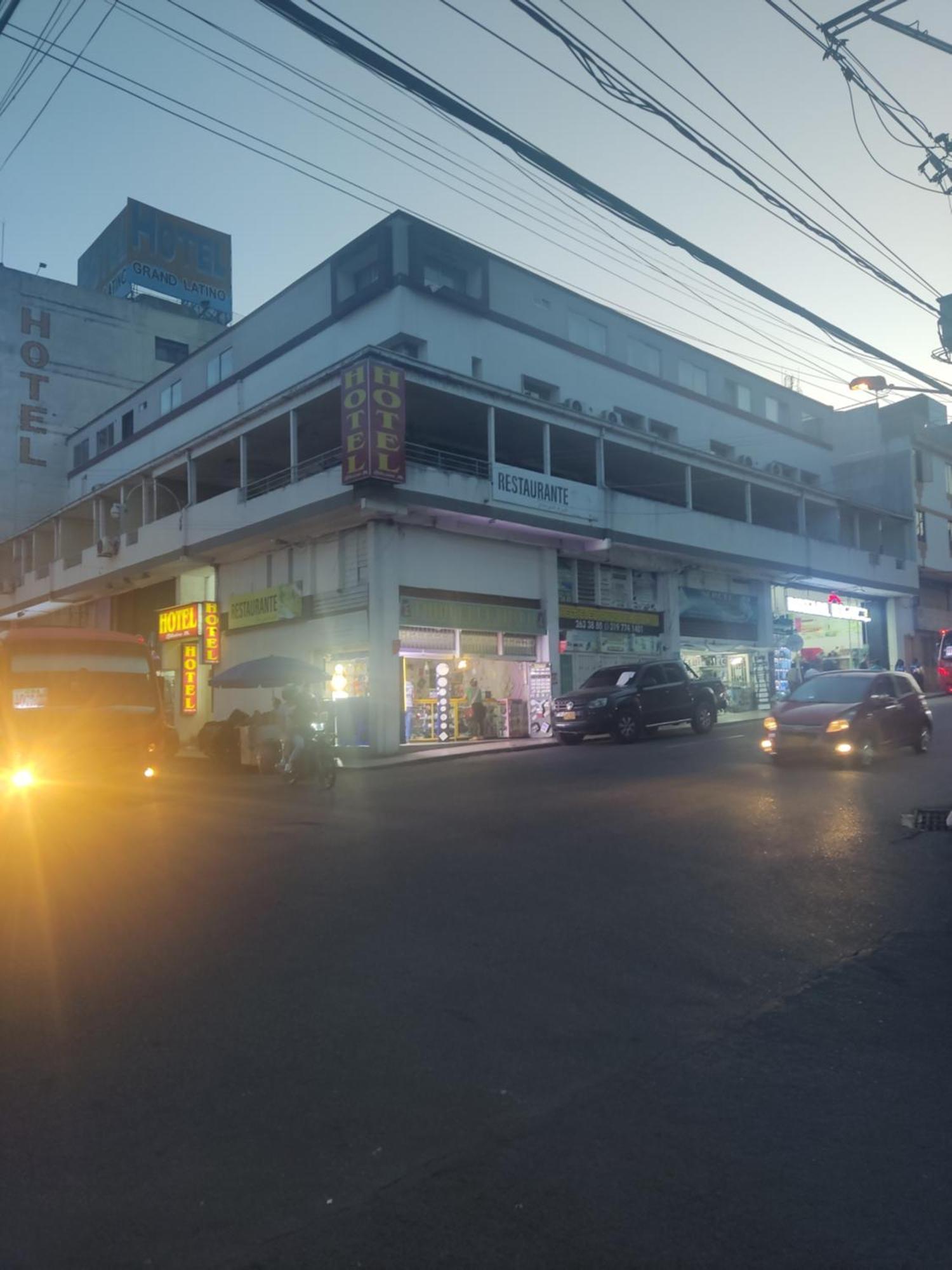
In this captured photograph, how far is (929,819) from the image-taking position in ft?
31.8

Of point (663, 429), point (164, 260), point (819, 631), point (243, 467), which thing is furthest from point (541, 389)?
point (164, 260)

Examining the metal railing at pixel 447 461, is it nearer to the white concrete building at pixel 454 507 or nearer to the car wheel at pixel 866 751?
the white concrete building at pixel 454 507

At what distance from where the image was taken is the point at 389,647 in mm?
22906

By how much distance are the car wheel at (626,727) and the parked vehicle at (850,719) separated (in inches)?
217

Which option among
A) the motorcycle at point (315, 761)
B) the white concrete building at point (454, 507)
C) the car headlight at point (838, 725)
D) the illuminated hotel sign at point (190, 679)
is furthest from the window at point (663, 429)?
the motorcycle at point (315, 761)

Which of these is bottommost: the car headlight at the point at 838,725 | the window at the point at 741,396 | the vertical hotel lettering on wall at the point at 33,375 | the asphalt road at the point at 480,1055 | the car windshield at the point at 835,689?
the asphalt road at the point at 480,1055

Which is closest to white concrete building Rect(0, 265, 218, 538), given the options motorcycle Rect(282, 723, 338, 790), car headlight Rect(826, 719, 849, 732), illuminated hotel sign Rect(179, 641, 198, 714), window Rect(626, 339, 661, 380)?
illuminated hotel sign Rect(179, 641, 198, 714)

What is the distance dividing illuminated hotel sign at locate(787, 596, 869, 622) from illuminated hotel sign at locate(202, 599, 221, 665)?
23.1 m

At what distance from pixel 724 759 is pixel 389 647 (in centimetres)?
986

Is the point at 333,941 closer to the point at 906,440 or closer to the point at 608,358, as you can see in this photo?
the point at 608,358

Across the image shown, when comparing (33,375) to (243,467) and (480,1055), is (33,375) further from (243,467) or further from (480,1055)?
(480,1055)

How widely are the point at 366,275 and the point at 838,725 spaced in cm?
1994

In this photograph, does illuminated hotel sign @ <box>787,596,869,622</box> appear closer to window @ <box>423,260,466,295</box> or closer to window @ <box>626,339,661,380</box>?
window @ <box>626,339,661,380</box>

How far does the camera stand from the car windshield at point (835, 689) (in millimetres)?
14898
